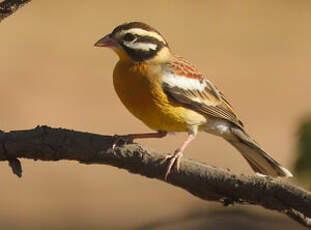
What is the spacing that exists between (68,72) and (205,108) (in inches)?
363

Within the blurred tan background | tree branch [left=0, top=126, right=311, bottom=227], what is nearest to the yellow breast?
tree branch [left=0, top=126, right=311, bottom=227]

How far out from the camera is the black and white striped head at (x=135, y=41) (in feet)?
17.7

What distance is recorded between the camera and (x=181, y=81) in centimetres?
575

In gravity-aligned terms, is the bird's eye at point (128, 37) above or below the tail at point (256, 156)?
above

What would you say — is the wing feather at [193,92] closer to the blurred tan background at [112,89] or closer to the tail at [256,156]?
the tail at [256,156]

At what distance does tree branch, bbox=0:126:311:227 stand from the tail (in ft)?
5.66

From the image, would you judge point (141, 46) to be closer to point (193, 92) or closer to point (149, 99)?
point (149, 99)

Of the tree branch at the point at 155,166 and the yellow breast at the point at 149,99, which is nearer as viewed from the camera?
the tree branch at the point at 155,166

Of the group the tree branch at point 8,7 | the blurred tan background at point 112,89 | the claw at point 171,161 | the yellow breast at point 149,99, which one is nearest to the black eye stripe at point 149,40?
the yellow breast at point 149,99

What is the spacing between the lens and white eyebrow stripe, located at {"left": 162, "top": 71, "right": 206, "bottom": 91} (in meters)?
5.64

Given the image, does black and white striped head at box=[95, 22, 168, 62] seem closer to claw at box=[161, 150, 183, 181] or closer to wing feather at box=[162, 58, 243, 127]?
wing feather at box=[162, 58, 243, 127]

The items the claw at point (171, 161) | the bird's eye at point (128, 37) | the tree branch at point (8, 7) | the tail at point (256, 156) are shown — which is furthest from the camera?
the tail at point (256, 156)

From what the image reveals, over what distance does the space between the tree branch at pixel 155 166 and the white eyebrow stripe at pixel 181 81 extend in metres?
1.37

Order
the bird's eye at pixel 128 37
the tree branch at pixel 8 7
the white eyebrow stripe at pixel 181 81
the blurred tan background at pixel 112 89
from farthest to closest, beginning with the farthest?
the blurred tan background at pixel 112 89, the white eyebrow stripe at pixel 181 81, the bird's eye at pixel 128 37, the tree branch at pixel 8 7
